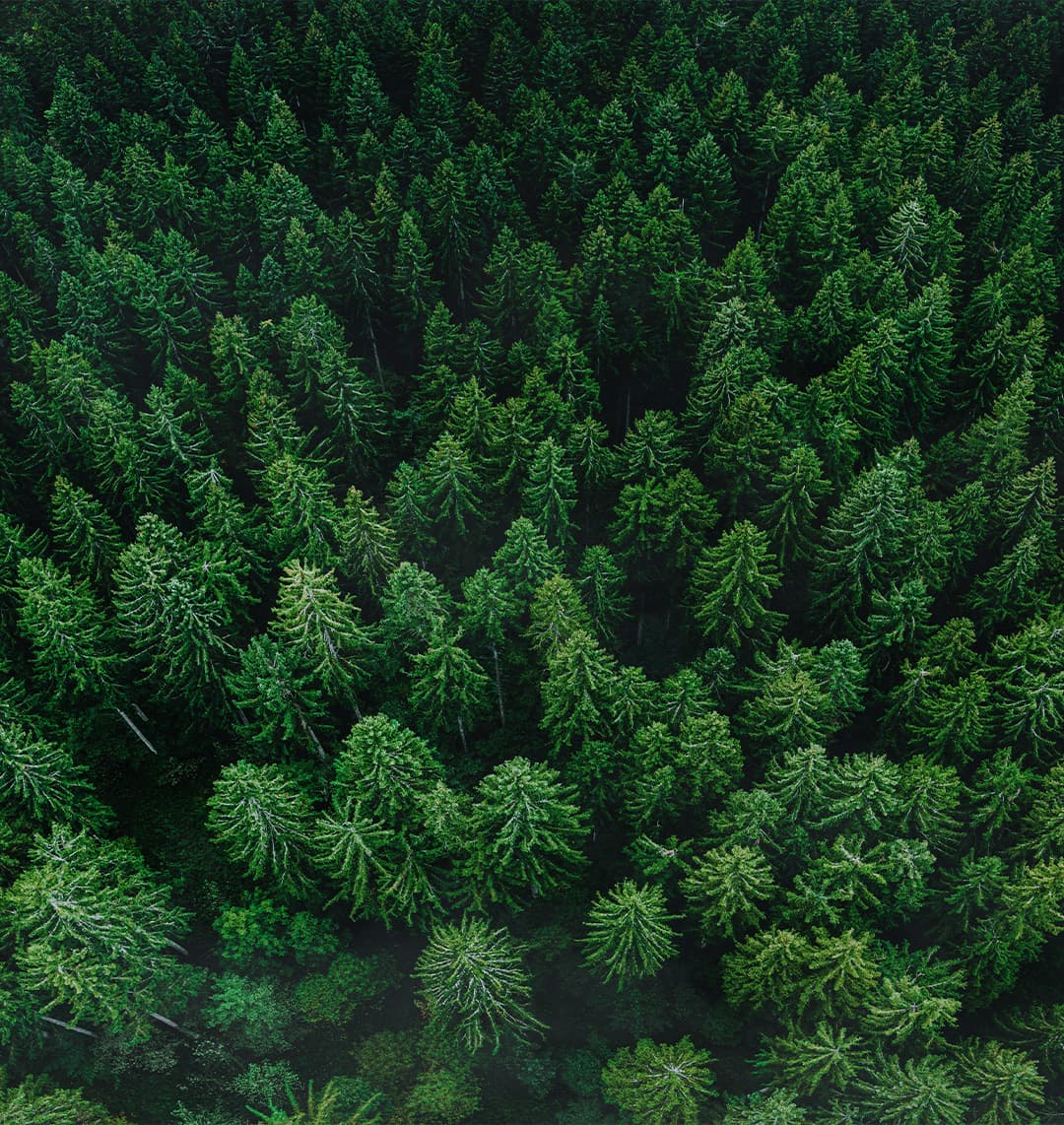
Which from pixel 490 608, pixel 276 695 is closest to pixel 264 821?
pixel 276 695

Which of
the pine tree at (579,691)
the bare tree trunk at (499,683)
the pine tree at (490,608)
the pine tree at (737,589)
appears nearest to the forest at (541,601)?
the pine tree at (579,691)

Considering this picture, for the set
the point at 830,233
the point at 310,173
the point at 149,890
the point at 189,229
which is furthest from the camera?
the point at 310,173

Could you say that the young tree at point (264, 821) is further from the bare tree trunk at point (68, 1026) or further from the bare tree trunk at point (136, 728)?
the bare tree trunk at point (136, 728)

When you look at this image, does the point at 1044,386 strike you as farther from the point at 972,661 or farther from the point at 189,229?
the point at 189,229

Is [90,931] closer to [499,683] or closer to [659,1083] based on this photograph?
[499,683]

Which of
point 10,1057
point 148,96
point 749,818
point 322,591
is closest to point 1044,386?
point 749,818

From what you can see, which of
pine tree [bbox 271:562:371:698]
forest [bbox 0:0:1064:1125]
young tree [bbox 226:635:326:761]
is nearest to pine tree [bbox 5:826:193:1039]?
forest [bbox 0:0:1064:1125]
